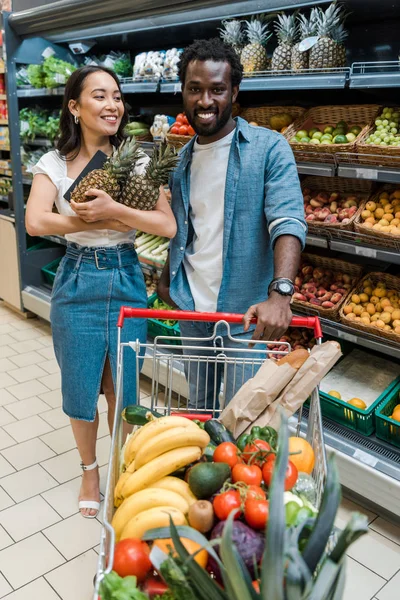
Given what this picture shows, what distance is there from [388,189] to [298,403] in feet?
5.95

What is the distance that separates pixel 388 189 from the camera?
284 cm

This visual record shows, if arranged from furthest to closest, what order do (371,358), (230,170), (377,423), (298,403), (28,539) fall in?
(371,358) → (377,423) → (28,539) → (230,170) → (298,403)

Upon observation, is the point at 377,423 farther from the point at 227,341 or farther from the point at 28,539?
the point at 28,539

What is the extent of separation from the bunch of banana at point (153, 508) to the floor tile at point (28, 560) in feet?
4.27

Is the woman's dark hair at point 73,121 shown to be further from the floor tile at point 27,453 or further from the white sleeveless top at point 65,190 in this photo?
the floor tile at point 27,453

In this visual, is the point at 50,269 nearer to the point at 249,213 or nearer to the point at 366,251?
the point at 366,251

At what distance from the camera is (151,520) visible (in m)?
1.04

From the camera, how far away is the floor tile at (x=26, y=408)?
3.34 meters

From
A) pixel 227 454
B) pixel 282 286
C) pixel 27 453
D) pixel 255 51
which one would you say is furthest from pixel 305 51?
pixel 27 453

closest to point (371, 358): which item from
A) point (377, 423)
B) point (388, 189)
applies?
point (377, 423)

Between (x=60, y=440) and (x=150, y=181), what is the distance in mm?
1794

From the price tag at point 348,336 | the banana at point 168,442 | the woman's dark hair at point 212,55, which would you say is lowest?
the price tag at point 348,336

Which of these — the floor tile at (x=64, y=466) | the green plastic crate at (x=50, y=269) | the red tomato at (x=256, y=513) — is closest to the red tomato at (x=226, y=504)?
the red tomato at (x=256, y=513)

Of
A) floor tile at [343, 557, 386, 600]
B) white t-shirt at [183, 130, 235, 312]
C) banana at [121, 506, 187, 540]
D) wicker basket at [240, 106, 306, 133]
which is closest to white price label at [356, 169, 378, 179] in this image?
wicker basket at [240, 106, 306, 133]
